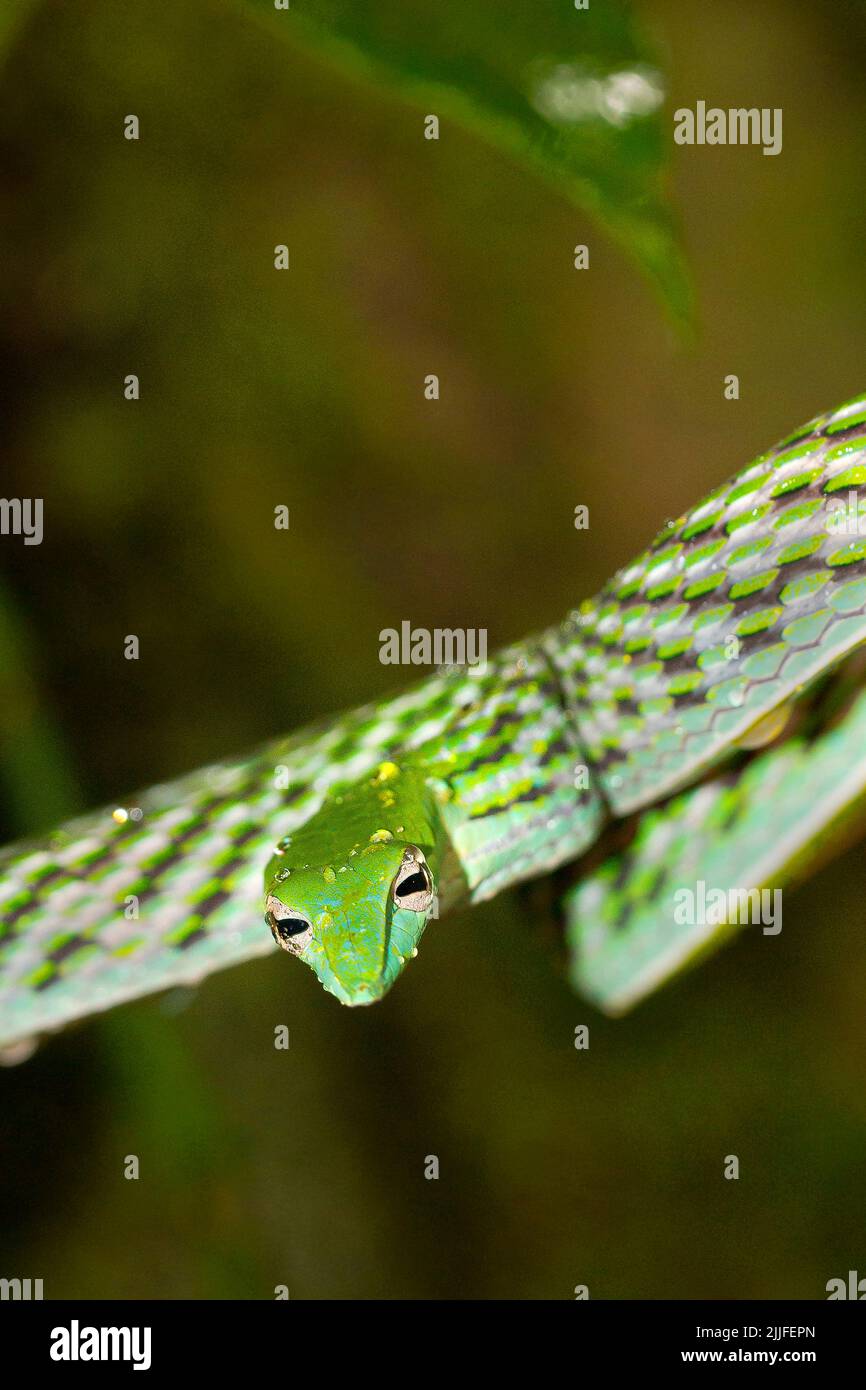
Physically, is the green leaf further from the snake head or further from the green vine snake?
the snake head

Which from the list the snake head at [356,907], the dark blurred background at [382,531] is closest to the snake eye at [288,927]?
the snake head at [356,907]

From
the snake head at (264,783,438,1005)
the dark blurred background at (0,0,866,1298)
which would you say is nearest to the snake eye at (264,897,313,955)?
the snake head at (264,783,438,1005)

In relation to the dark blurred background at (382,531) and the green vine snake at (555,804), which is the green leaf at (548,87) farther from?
the dark blurred background at (382,531)

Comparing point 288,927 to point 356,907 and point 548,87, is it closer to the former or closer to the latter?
point 356,907

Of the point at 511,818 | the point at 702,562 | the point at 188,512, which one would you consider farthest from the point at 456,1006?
the point at 702,562

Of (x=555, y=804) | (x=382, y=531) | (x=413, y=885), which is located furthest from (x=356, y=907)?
(x=382, y=531)

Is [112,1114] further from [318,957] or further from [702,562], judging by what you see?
[702,562]

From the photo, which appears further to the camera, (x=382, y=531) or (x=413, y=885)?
(x=382, y=531)
